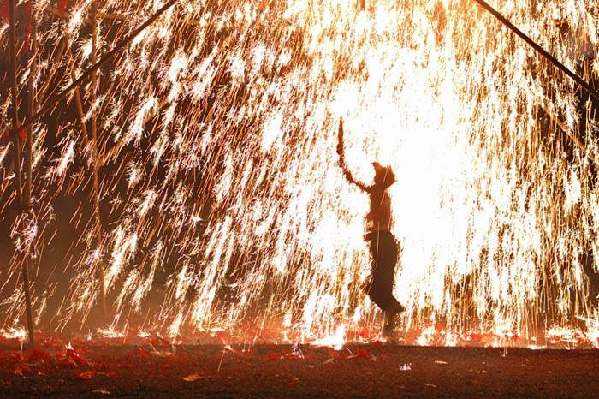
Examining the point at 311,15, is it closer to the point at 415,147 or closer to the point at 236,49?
the point at 415,147

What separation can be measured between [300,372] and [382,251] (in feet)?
8.95

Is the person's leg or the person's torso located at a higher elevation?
the person's torso

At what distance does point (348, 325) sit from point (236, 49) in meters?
5.80

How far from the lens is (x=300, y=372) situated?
5.88 meters

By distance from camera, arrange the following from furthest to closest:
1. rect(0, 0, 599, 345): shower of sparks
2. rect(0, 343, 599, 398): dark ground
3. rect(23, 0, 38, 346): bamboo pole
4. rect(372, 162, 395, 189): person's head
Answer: rect(0, 0, 599, 345): shower of sparks → rect(372, 162, 395, 189): person's head → rect(23, 0, 38, 346): bamboo pole → rect(0, 343, 599, 398): dark ground

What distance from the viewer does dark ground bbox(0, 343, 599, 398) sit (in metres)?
5.15

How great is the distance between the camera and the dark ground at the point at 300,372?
515 cm

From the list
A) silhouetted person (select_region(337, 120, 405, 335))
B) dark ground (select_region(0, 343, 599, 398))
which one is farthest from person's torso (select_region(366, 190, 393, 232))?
dark ground (select_region(0, 343, 599, 398))

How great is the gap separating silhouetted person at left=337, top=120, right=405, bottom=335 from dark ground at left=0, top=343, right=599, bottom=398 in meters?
1.13

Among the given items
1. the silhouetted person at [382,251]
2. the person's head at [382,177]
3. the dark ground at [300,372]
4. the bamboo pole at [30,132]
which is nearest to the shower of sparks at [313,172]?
the bamboo pole at [30,132]

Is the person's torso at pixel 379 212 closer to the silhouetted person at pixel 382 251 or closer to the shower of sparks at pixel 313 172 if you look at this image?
the silhouetted person at pixel 382 251

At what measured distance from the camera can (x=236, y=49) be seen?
13367 millimetres

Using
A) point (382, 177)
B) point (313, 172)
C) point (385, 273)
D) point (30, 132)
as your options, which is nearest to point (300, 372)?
point (385, 273)

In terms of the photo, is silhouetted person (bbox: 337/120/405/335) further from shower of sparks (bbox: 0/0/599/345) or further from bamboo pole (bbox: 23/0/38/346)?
bamboo pole (bbox: 23/0/38/346)
